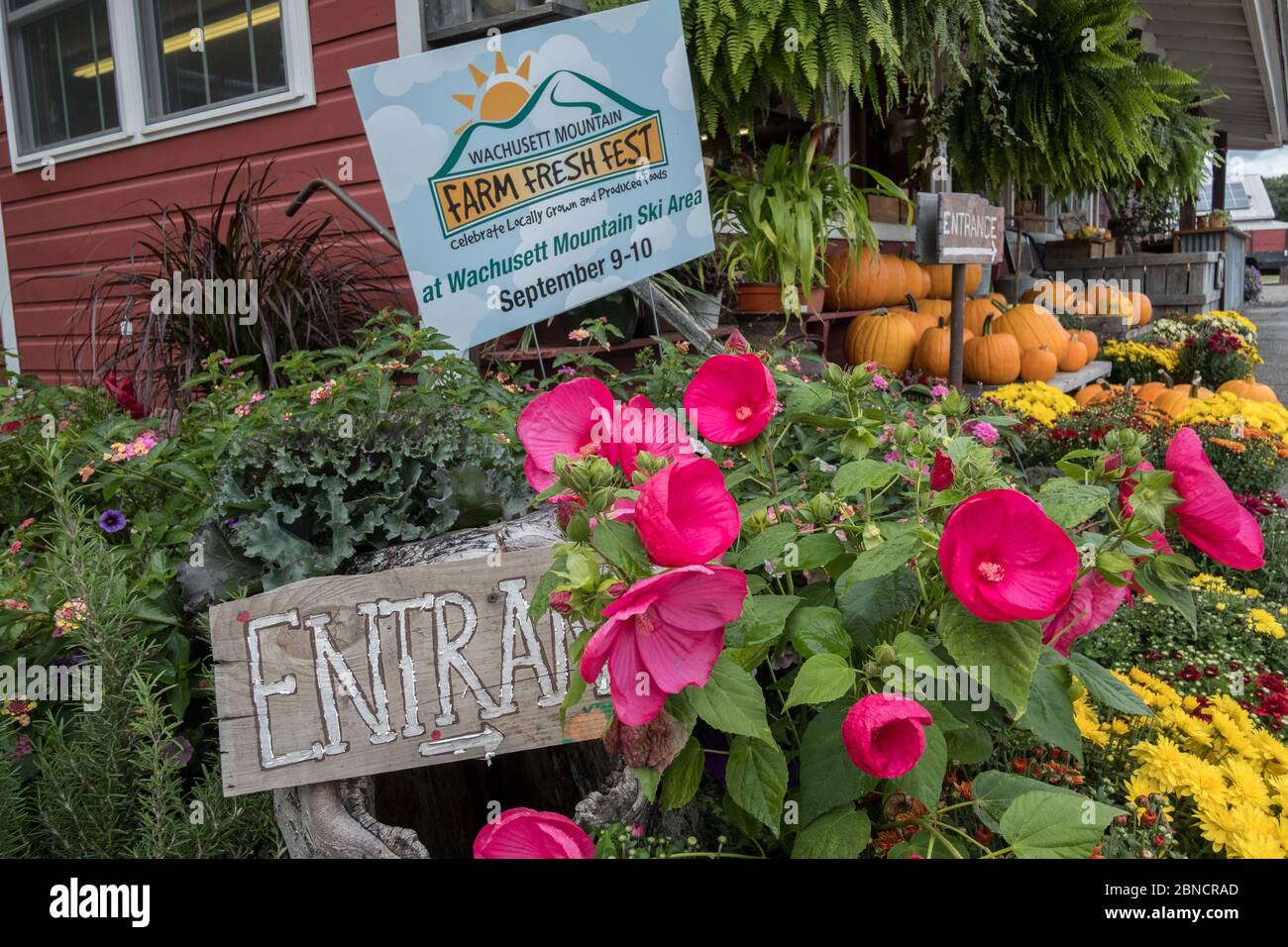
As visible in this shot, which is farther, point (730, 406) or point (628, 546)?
point (730, 406)

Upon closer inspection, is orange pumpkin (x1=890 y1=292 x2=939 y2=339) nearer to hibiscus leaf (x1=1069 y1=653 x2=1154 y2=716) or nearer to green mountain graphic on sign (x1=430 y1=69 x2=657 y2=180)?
green mountain graphic on sign (x1=430 y1=69 x2=657 y2=180)

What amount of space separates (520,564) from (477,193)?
1.58 metres

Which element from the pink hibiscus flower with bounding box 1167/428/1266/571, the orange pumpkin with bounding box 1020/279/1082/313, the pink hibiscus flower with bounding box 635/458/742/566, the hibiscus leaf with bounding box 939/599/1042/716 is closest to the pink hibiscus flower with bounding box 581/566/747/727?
→ the pink hibiscus flower with bounding box 635/458/742/566

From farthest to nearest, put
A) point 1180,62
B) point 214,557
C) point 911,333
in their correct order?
point 1180,62
point 911,333
point 214,557

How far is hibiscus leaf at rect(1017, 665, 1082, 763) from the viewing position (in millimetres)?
1017

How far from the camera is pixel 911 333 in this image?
169 inches

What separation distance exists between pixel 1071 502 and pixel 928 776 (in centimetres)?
31

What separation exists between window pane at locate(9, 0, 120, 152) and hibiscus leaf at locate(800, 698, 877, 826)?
509 centimetres

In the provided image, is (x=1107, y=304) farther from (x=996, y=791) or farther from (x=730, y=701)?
(x=730, y=701)

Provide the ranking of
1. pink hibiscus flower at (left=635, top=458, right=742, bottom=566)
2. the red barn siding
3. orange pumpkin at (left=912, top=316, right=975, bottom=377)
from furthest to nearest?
orange pumpkin at (left=912, top=316, right=975, bottom=377) < the red barn siding < pink hibiscus flower at (left=635, top=458, right=742, bottom=566)

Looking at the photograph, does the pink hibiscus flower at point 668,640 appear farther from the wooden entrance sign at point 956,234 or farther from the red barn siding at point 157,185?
the red barn siding at point 157,185

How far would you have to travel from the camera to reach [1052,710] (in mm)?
1042

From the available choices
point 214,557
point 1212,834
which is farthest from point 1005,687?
point 214,557

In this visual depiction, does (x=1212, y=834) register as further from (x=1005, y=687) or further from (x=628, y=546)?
(x=628, y=546)
